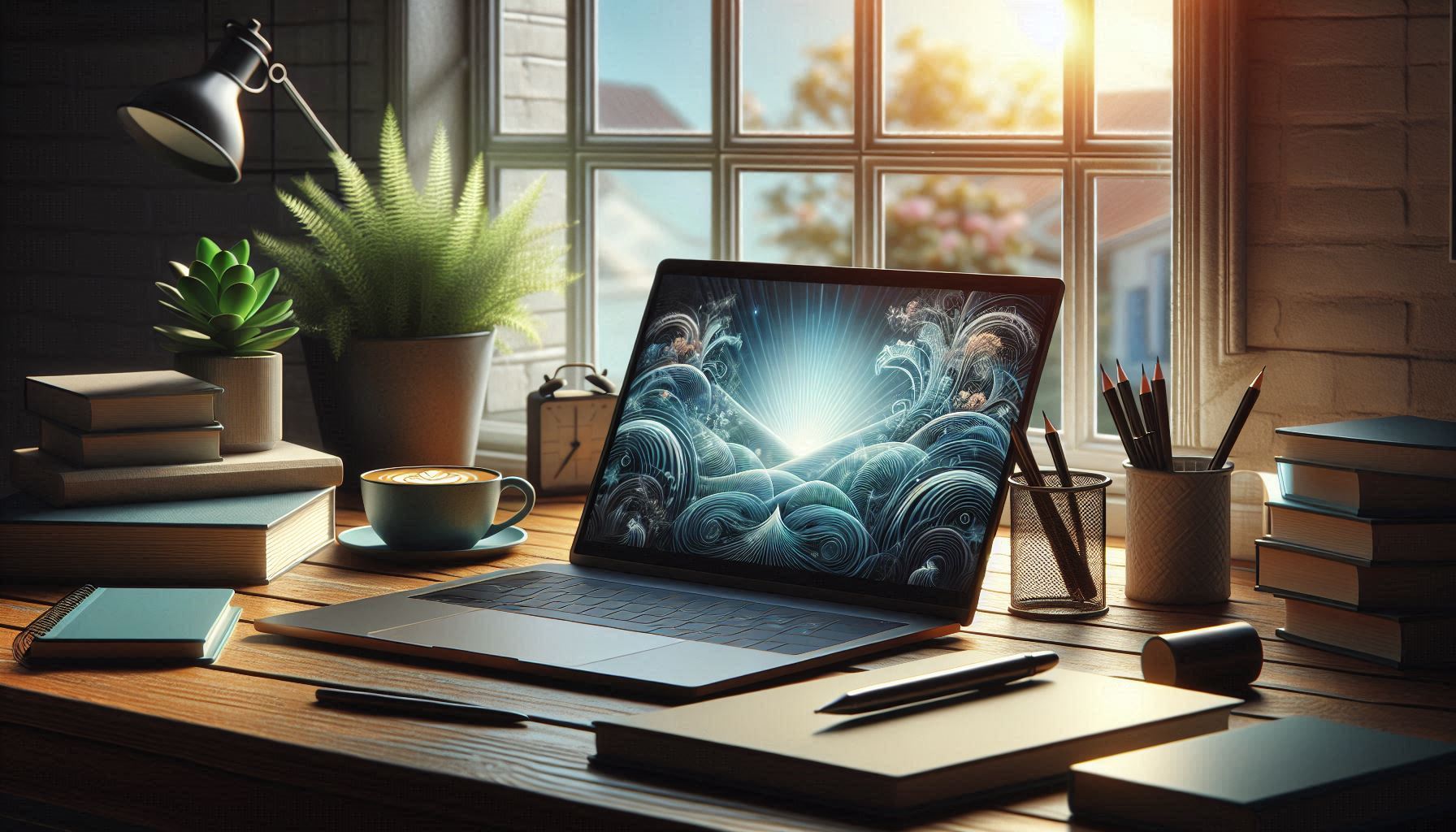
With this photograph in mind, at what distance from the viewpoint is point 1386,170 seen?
63.0 inches

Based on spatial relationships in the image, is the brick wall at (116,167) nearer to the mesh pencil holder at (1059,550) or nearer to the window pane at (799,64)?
the window pane at (799,64)

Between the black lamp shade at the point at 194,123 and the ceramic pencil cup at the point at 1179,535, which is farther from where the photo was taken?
the black lamp shade at the point at 194,123

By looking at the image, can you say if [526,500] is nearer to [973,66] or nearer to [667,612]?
[667,612]

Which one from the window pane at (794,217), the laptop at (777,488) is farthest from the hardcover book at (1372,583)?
the window pane at (794,217)

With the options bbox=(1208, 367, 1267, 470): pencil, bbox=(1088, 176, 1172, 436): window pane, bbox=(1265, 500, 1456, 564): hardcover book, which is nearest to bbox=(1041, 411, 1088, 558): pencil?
bbox=(1208, 367, 1267, 470): pencil

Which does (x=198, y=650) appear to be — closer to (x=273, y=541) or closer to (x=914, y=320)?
(x=273, y=541)

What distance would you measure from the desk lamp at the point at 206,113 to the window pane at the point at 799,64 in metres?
0.60

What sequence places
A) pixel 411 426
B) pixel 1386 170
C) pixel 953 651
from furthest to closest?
pixel 411 426
pixel 1386 170
pixel 953 651

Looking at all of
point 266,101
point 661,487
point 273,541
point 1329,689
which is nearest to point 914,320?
point 661,487

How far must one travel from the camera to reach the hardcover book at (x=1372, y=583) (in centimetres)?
123

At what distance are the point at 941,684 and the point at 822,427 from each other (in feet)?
1.74

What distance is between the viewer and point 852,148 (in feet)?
6.90

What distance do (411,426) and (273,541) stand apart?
0.45 m

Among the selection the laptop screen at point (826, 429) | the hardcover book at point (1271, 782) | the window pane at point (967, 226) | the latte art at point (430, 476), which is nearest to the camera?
the hardcover book at point (1271, 782)
